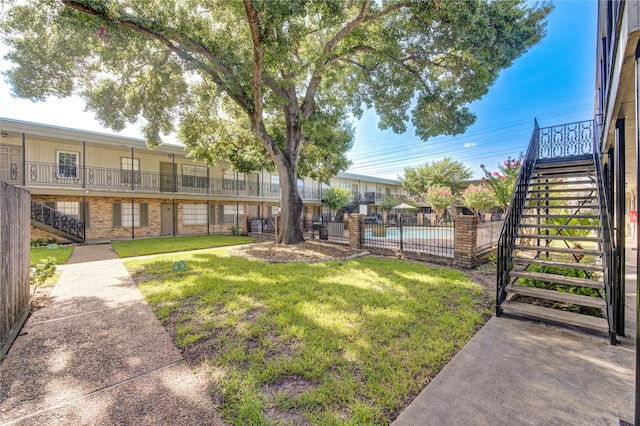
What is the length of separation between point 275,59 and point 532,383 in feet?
27.4

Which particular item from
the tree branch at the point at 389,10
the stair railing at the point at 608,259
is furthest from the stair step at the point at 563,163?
A: the tree branch at the point at 389,10

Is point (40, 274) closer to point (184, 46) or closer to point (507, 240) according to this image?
point (184, 46)

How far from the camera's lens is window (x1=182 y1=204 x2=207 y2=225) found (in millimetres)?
18266

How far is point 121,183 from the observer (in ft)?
50.6

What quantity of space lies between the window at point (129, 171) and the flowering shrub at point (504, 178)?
18.3 m

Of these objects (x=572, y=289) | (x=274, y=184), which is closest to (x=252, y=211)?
(x=274, y=184)

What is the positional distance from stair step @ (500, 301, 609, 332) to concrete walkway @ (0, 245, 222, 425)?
174 inches

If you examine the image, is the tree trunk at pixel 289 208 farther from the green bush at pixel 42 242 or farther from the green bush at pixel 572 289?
the green bush at pixel 42 242

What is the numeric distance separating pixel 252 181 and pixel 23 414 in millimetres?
20015

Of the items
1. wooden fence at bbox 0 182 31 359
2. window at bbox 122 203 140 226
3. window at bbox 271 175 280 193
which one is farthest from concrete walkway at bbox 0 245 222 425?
window at bbox 271 175 280 193

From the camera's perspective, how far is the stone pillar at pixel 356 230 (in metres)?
10.3

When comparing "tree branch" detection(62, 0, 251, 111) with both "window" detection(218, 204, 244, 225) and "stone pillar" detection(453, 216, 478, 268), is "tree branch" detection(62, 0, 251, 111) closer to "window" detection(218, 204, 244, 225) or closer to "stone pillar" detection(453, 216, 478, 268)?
"stone pillar" detection(453, 216, 478, 268)

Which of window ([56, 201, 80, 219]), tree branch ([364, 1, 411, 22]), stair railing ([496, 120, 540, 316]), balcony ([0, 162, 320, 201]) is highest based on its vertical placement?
tree branch ([364, 1, 411, 22])

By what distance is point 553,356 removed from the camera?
10.1 feet
